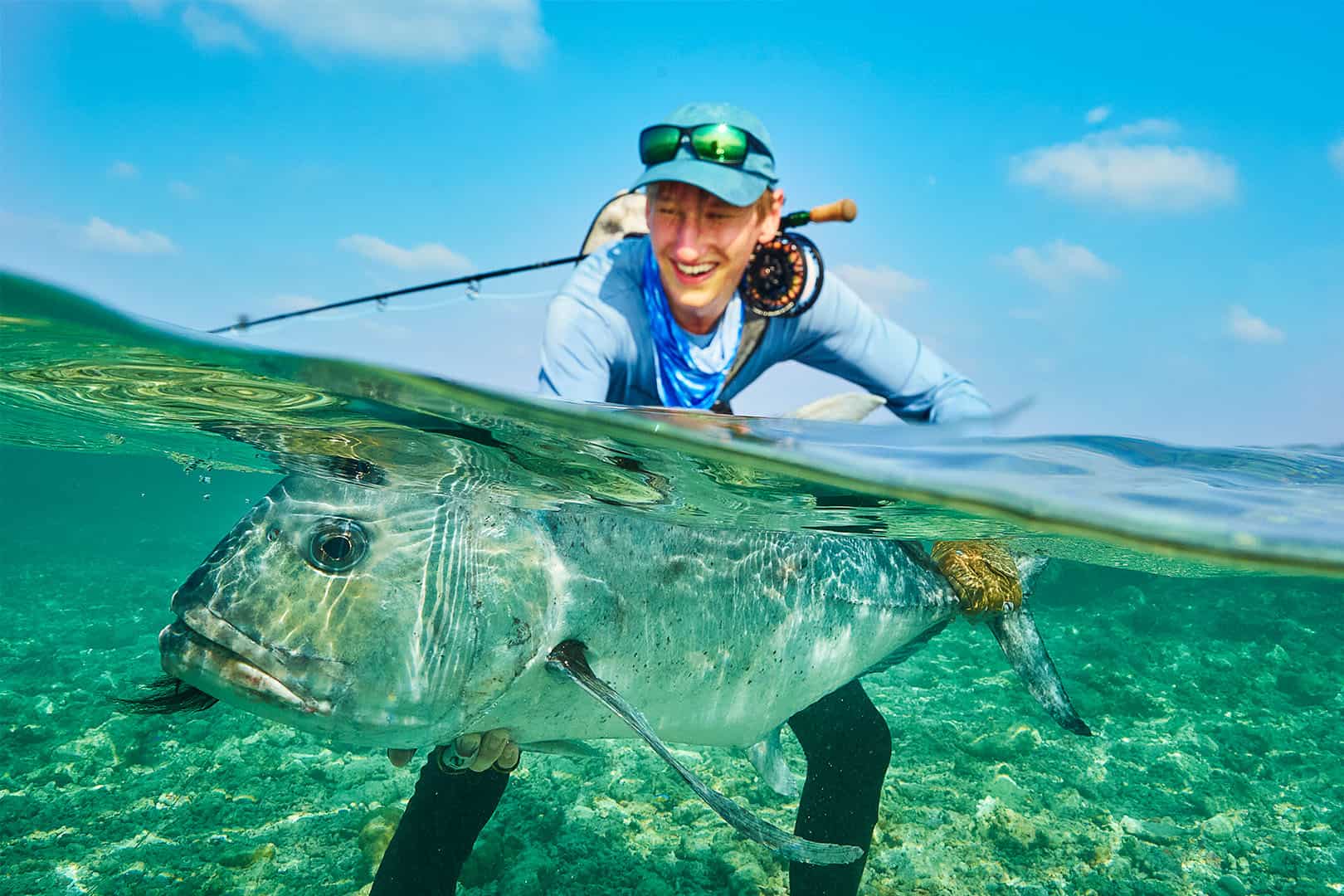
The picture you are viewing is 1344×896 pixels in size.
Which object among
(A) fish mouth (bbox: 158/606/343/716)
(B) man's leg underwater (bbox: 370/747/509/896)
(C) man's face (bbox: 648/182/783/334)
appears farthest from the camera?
(C) man's face (bbox: 648/182/783/334)

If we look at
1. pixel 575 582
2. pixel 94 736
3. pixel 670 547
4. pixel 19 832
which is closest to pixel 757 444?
pixel 670 547

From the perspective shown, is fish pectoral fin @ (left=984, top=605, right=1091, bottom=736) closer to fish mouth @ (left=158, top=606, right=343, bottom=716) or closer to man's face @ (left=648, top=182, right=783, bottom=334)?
man's face @ (left=648, top=182, right=783, bottom=334)

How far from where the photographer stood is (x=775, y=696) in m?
3.47

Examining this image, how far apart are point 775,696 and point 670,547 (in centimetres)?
100

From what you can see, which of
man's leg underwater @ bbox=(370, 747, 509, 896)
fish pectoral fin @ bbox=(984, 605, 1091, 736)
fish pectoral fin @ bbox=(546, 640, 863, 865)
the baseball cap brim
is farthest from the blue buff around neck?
fish pectoral fin @ bbox=(984, 605, 1091, 736)

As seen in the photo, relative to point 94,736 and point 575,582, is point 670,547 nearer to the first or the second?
point 575,582

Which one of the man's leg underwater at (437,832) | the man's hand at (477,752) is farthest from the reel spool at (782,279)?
the man's leg underwater at (437,832)

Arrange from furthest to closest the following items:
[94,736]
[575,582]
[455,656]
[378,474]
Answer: [94,736]
[378,474]
[575,582]
[455,656]

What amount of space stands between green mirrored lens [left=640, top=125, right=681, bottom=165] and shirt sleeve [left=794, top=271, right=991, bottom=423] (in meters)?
1.12

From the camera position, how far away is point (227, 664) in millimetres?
2244

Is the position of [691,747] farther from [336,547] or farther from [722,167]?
[722,167]

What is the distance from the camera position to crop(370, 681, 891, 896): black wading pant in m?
3.04

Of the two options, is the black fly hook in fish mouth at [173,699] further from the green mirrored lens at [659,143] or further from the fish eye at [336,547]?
the green mirrored lens at [659,143]

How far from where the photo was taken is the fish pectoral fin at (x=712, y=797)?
2.32 meters
